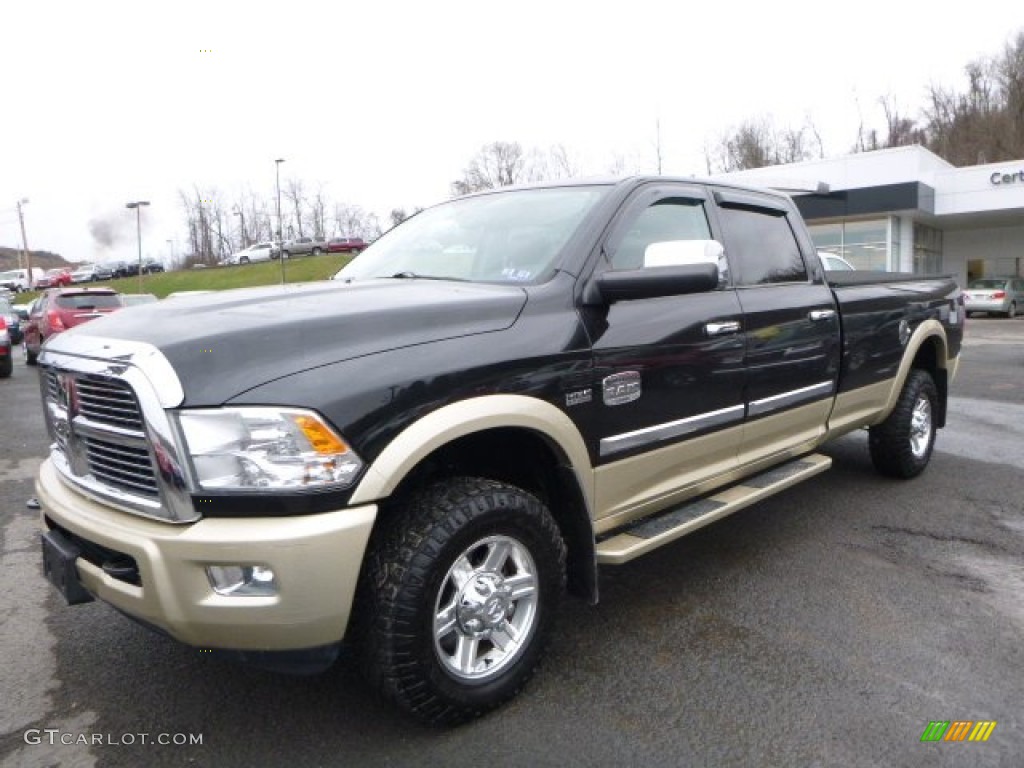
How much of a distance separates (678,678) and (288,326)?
1.93m

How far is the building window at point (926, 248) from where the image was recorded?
31.1 metres

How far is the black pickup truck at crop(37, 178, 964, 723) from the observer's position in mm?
2189

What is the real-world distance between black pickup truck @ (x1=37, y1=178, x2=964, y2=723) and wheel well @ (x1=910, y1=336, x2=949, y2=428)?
2400mm

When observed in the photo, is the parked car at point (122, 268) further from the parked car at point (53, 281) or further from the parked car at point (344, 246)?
the parked car at point (344, 246)

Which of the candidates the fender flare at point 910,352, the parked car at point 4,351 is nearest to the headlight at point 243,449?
the fender flare at point 910,352

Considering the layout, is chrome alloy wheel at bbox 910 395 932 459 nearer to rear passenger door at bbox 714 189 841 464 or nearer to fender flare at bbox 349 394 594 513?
rear passenger door at bbox 714 189 841 464

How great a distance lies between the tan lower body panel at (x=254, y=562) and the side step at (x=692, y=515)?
1.14 metres

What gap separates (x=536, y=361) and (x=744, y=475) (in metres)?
1.72

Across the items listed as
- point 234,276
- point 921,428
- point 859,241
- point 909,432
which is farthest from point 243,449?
point 234,276

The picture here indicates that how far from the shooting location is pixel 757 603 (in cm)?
361

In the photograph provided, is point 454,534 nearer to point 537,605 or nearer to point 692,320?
point 537,605

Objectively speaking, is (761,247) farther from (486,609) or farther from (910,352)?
(486,609)

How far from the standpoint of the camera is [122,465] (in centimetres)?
241

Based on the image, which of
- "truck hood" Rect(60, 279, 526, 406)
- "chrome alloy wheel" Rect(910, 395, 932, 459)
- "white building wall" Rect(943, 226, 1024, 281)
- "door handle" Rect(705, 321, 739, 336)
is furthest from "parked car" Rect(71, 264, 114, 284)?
"door handle" Rect(705, 321, 739, 336)
